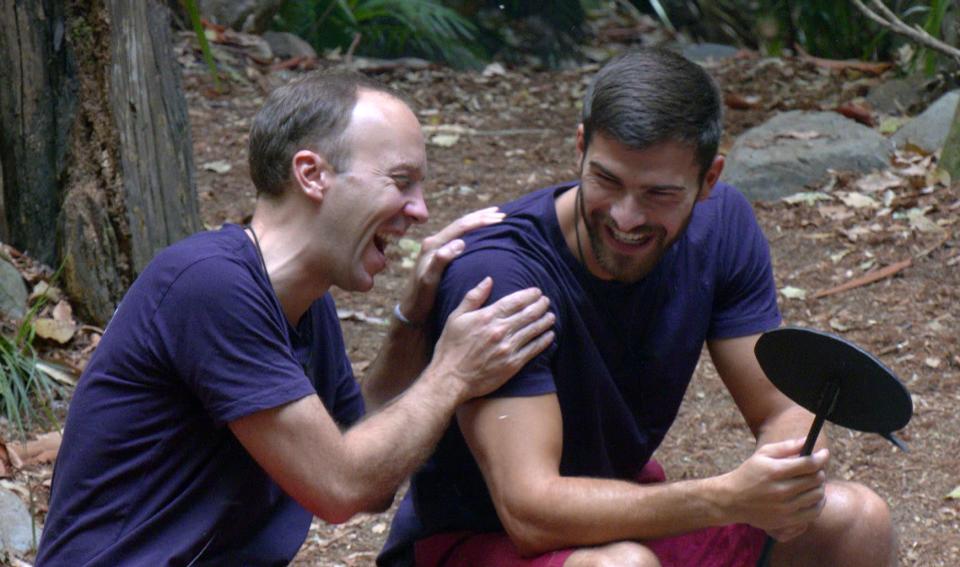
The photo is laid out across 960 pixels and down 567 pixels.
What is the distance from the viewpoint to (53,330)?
4309mm

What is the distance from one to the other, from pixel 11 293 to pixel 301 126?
216 centimetres

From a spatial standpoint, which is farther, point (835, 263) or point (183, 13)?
point (183, 13)

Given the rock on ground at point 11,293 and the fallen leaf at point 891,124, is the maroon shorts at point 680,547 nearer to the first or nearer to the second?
the rock on ground at point 11,293

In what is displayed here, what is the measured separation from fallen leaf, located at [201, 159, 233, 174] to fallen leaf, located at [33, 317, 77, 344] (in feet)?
7.85

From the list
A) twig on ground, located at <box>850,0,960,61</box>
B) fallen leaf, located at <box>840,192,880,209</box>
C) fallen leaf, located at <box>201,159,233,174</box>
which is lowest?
fallen leaf, located at <box>840,192,880,209</box>

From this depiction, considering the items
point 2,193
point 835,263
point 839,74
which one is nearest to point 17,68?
point 2,193

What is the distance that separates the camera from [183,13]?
865 cm

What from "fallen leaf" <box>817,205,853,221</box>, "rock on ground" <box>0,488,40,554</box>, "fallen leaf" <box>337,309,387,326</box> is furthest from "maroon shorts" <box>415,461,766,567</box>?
"fallen leaf" <box>817,205,853,221</box>

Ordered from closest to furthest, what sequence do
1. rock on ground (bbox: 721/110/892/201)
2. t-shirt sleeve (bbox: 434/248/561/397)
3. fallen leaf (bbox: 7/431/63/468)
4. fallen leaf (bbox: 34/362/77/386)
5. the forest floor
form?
t-shirt sleeve (bbox: 434/248/561/397), fallen leaf (bbox: 7/431/63/468), the forest floor, fallen leaf (bbox: 34/362/77/386), rock on ground (bbox: 721/110/892/201)

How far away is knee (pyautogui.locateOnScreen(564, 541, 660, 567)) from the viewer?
2.42 metres

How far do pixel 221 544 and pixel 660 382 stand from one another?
101 centimetres

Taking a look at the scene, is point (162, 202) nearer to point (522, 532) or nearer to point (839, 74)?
point (522, 532)

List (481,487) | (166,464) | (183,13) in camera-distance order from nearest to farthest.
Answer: (166,464)
(481,487)
(183,13)

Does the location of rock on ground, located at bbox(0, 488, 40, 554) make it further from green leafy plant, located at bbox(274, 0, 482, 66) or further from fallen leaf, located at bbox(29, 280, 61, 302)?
green leafy plant, located at bbox(274, 0, 482, 66)
